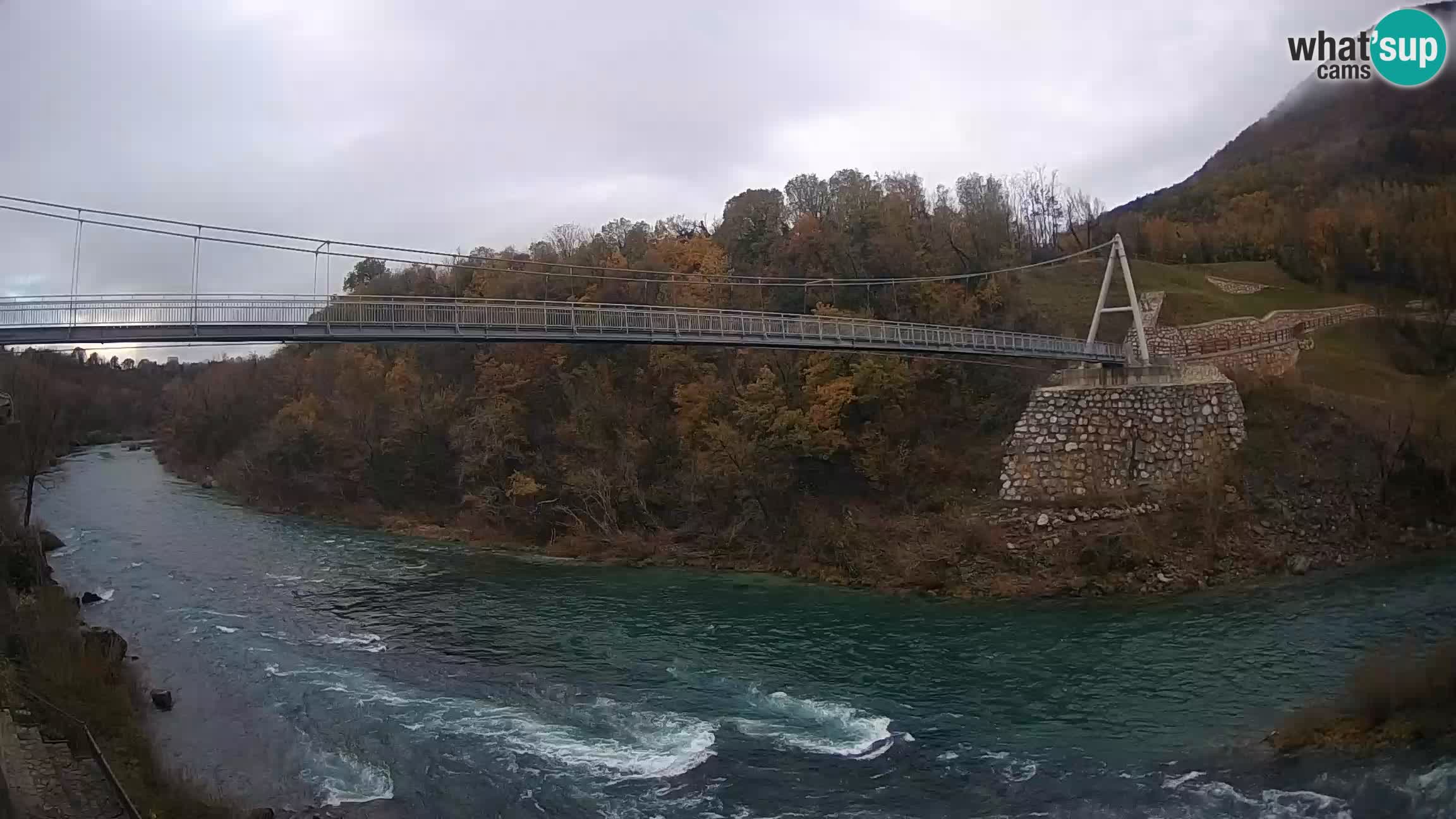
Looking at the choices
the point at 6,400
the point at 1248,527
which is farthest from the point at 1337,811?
the point at 6,400

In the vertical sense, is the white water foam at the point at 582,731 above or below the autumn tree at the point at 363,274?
below

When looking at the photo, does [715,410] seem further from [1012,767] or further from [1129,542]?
[1012,767]

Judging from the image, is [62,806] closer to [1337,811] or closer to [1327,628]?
[1337,811]

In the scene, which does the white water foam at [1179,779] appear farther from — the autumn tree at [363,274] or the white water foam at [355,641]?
the autumn tree at [363,274]

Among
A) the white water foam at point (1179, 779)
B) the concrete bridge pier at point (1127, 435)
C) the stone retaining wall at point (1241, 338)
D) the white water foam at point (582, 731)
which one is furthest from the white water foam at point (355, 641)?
the stone retaining wall at point (1241, 338)

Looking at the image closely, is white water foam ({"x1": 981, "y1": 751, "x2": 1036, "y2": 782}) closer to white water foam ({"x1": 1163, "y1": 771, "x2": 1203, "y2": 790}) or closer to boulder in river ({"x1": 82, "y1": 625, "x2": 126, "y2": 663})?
white water foam ({"x1": 1163, "y1": 771, "x2": 1203, "y2": 790})
